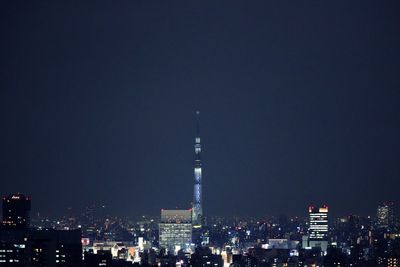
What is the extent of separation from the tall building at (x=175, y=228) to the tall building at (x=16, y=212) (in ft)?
80.9

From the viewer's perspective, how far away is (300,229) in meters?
69.0

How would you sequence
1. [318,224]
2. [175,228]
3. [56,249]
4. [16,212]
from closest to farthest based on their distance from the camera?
1. [56,249]
2. [16,212]
3. [318,224]
4. [175,228]

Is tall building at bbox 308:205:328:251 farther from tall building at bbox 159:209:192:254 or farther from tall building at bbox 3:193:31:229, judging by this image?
tall building at bbox 3:193:31:229

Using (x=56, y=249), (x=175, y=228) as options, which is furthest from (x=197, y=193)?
(x=56, y=249)

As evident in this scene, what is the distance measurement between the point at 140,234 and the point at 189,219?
115 inches

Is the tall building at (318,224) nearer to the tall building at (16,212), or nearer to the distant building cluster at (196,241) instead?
the distant building cluster at (196,241)

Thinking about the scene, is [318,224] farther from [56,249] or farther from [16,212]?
[56,249]

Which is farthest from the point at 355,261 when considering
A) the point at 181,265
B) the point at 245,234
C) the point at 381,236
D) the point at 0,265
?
the point at 245,234

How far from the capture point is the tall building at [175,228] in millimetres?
66062

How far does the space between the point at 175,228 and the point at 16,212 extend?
2690cm

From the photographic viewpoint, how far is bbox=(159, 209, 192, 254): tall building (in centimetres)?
6606

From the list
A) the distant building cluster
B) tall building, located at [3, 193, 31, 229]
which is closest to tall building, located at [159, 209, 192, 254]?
the distant building cluster

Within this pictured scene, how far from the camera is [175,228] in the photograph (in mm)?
66875

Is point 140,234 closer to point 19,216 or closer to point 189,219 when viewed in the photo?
point 189,219
